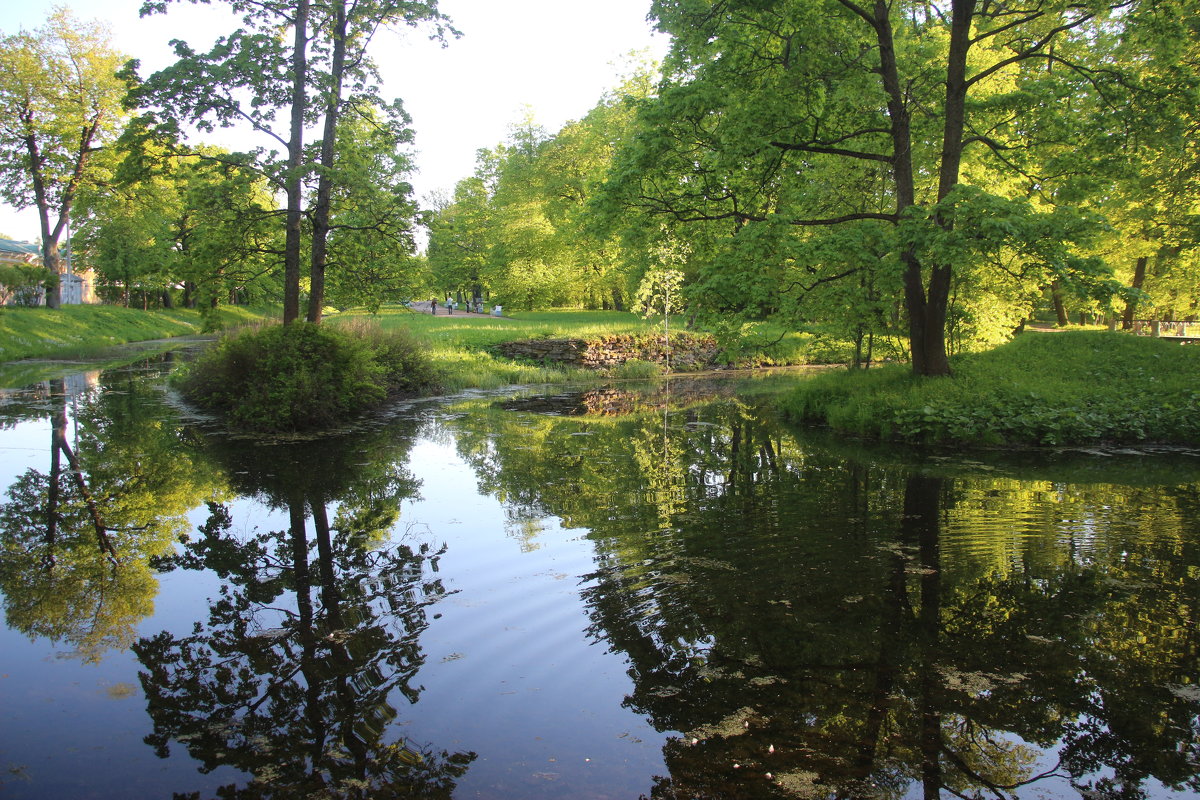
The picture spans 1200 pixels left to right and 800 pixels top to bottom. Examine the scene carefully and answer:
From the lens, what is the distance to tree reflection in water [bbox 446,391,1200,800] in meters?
3.53

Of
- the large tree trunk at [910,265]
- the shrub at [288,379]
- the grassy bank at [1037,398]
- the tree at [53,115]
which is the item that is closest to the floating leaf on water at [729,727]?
the grassy bank at [1037,398]

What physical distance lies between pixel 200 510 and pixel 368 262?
9.45 meters

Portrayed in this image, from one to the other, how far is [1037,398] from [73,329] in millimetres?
36666

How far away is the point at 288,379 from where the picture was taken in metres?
13.8

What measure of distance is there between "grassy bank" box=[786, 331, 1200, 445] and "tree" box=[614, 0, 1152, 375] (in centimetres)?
111

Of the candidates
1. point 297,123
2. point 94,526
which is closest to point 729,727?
point 94,526

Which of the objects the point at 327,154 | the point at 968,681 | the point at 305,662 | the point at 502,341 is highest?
the point at 327,154

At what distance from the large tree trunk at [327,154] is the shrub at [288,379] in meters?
1.34

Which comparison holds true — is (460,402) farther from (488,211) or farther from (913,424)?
(488,211)

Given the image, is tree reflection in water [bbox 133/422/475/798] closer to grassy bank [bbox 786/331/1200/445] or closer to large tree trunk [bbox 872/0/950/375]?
grassy bank [bbox 786/331/1200/445]

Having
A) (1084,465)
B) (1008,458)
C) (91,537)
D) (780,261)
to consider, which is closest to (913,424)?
(1008,458)

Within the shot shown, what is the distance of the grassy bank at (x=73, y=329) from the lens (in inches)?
1097

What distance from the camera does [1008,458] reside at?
11078 millimetres

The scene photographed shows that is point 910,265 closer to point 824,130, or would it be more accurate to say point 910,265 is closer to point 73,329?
point 824,130
